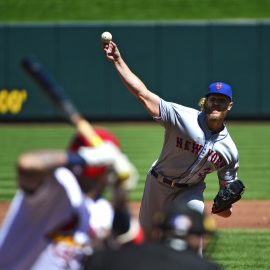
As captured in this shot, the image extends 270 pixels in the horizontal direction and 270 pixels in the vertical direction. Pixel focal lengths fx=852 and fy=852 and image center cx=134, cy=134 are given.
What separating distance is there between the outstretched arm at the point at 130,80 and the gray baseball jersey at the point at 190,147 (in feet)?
0.27

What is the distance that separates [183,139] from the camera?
721cm

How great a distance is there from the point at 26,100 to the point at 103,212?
23343 millimetres

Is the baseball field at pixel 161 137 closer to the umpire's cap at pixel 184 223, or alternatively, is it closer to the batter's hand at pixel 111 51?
the umpire's cap at pixel 184 223

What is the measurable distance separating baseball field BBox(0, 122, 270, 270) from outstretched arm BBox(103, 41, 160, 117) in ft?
4.64

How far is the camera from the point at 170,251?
10.4 feet

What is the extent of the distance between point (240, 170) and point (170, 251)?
42.7 ft

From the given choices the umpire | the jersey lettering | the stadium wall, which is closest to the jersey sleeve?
the jersey lettering

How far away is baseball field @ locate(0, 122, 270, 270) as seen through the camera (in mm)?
9045

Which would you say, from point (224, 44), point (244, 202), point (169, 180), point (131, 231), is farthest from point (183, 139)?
point (224, 44)

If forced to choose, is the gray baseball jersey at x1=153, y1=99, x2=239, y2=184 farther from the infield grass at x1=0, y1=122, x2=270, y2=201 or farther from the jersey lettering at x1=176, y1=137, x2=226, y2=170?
the infield grass at x1=0, y1=122, x2=270, y2=201

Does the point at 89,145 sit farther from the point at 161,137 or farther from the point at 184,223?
the point at 161,137

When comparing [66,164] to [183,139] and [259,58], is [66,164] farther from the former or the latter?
[259,58]
